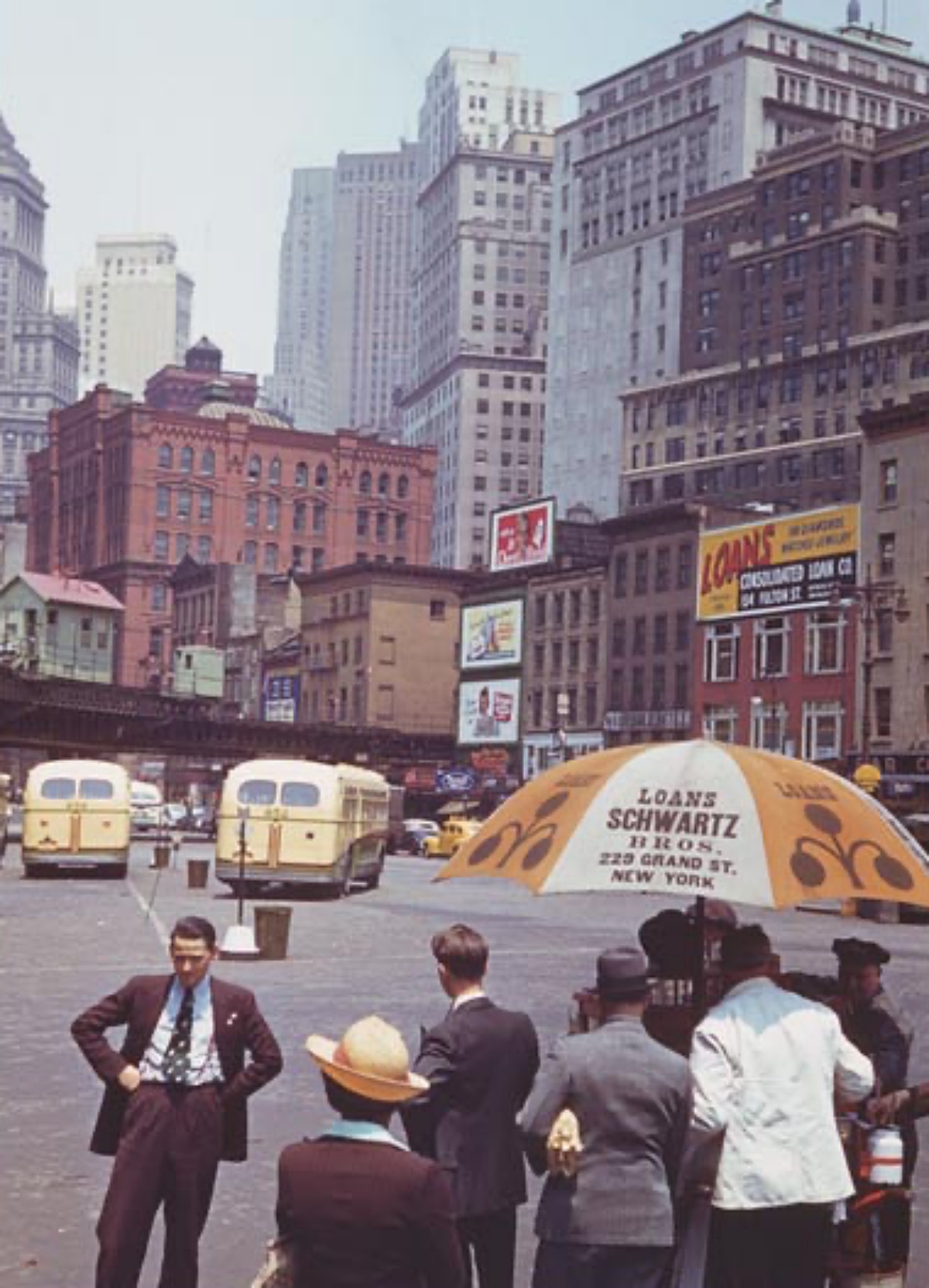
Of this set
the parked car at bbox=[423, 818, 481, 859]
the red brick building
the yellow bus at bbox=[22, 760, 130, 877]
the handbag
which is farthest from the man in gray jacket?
the red brick building

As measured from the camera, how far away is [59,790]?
52094mm

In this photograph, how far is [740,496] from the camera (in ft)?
459

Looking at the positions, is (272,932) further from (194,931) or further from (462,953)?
(462,953)

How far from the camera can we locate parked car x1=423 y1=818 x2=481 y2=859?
79.7 m

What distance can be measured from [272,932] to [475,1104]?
68.7 ft

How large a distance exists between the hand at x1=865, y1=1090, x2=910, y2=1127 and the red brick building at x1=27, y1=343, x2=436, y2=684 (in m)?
168

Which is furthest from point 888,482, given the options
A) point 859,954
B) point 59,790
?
point 859,954

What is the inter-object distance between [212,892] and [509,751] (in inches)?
2696

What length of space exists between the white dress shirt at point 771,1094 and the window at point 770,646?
81238 mm

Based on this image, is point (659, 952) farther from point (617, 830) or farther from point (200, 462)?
point (200, 462)

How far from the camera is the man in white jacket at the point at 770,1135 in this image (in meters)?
7.34

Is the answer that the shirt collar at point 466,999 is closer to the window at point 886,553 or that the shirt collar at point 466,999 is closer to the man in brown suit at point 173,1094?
the man in brown suit at point 173,1094

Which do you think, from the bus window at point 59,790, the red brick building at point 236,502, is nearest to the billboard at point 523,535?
the red brick building at point 236,502

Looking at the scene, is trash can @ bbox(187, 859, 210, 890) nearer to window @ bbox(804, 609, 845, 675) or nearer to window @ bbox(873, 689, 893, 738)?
window @ bbox(873, 689, 893, 738)
